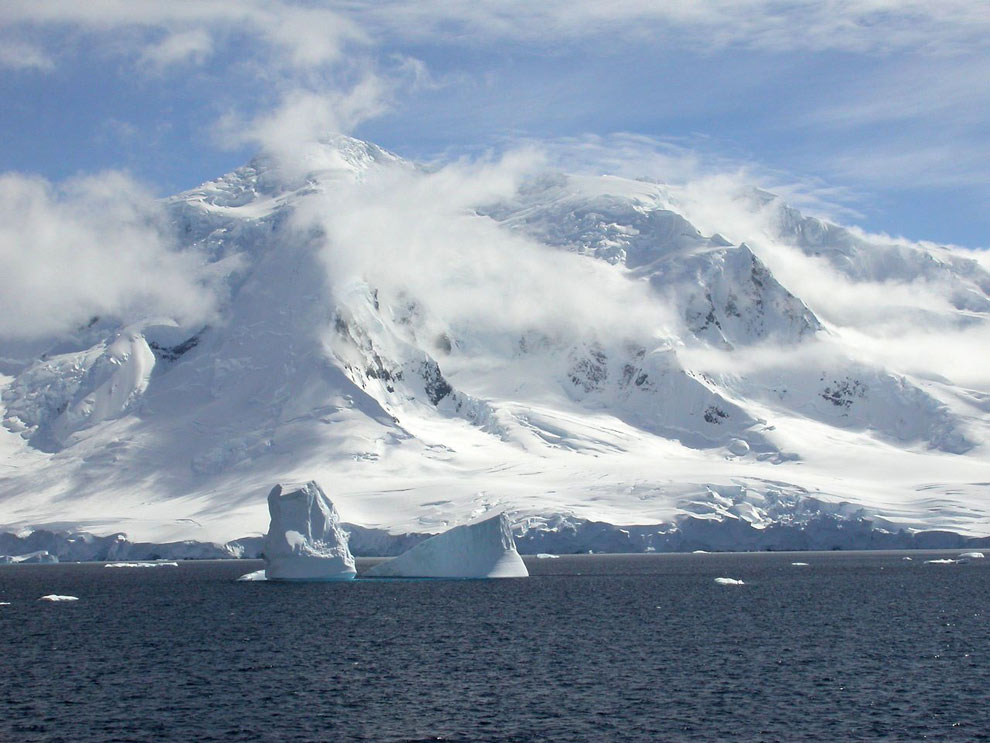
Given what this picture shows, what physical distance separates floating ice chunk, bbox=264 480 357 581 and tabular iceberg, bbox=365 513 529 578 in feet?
→ 21.4

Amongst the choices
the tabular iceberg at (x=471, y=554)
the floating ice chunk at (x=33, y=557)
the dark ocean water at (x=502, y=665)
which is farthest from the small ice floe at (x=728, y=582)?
the floating ice chunk at (x=33, y=557)

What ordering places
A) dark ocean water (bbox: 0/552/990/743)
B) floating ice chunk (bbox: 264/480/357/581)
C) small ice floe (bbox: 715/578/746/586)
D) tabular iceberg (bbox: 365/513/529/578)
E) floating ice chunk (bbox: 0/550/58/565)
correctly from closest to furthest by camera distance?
dark ocean water (bbox: 0/552/990/743)
small ice floe (bbox: 715/578/746/586)
tabular iceberg (bbox: 365/513/529/578)
floating ice chunk (bbox: 264/480/357/581)
floating ice chunk (bbox: 0/550/58/565)

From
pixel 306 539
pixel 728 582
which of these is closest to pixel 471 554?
pixel 306 539

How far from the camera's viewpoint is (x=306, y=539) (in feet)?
373

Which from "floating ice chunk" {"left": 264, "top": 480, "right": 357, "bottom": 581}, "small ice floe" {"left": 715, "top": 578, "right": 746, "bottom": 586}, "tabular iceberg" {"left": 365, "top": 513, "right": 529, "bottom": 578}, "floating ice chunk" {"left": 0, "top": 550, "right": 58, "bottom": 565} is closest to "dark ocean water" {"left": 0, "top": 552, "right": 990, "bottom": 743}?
"small ice floe" {"left": 715, "top": 578, "right": 746, "bottom": 586}

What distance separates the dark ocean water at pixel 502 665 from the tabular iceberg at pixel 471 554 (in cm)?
761

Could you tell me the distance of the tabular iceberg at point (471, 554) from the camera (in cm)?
11044

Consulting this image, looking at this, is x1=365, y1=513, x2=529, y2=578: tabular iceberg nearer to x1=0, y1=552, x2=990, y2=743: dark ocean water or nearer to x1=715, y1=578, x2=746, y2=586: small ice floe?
x1=0, y1=552, x2=990, y2=743: dark ocean water

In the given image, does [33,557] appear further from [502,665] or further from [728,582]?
[502,665]

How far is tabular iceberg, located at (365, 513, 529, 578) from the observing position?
11044 cm

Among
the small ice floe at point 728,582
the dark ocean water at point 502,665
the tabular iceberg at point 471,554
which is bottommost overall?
the dark ocean water at point 502,665

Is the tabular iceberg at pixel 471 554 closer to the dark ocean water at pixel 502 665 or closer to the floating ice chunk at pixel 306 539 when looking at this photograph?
the floating ice chunk at pixel 306 539

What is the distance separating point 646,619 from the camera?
260ft

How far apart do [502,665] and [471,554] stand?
54.1m
